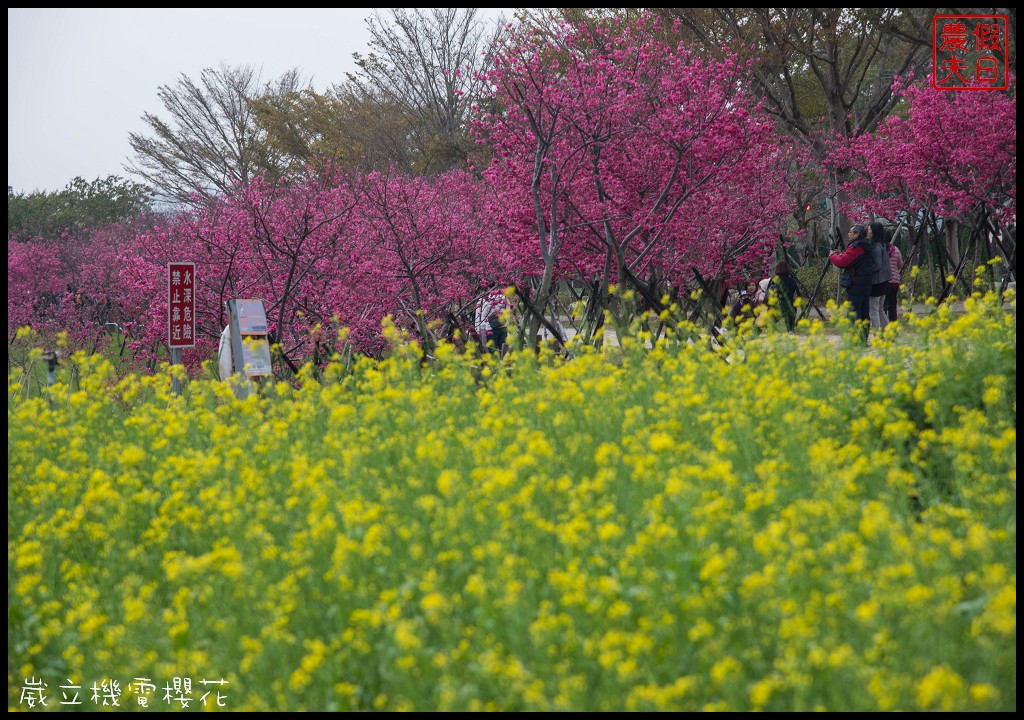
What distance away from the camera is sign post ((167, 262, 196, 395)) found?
9498 mm

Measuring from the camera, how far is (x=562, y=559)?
143 inches

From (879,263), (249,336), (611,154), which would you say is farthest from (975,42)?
(249,336)

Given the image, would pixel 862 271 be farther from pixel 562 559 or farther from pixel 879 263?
pixel 562 559

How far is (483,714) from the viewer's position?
2814mm

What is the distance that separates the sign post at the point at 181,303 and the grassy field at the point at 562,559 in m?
3.49

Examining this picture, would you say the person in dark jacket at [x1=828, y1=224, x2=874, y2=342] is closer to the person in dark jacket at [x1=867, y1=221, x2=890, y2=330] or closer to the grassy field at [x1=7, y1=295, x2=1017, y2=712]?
the person in dark jacket at [x1=867, y1=221, x2=890, y2=330]

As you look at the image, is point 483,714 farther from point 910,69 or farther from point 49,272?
point 49,272

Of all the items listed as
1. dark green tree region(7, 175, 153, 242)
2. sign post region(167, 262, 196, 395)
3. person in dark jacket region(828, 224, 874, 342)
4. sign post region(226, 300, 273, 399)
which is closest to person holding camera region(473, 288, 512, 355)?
sign post region(226, 300, 273, 399)

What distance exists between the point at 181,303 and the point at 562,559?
7140 mm

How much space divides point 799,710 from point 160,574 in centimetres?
313

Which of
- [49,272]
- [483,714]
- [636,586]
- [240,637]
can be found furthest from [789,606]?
[49,272]

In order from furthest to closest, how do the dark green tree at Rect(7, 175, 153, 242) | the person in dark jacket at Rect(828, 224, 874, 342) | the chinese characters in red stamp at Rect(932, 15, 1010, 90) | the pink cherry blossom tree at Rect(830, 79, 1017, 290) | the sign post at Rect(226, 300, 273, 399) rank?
the dark green tree at Rect(7, 175, 153, 242), the pink cherry blossom tree at Rect(830, 79, 1017, 290), the chinese characters in red stamp at Rect(932, 15, 1010, 90), the person in dark jacket at Rect(828, 224, 874, 342), the sign post at Rect(226, 300, 273, 399)

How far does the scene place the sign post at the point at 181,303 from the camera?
9.50 meters

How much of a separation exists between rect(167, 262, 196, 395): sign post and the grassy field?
3490 mm
